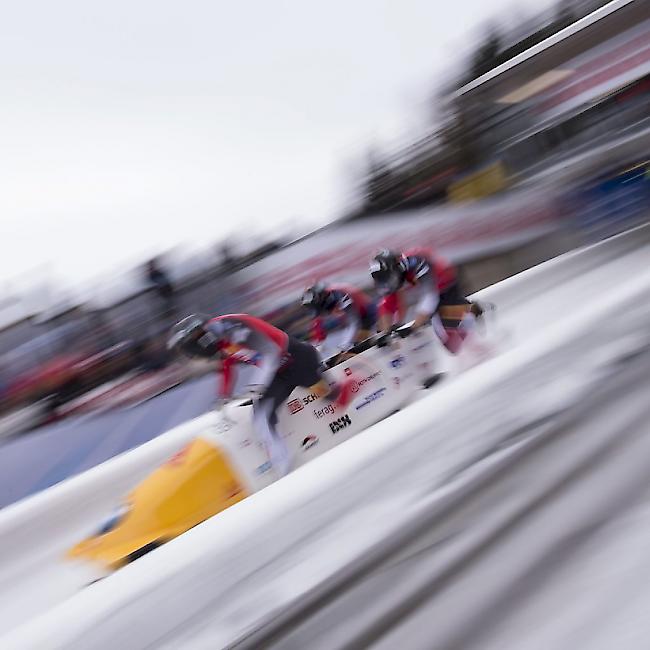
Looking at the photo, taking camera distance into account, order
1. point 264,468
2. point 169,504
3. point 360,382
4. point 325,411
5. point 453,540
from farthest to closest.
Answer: point 360,382 < point 325,411 < point 264,468 < point 169,504 < point 453,540

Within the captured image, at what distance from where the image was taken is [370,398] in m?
3.66

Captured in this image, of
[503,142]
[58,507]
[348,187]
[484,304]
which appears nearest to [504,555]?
[58,507]

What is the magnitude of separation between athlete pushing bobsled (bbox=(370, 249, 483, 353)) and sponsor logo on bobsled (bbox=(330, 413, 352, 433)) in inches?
36.7

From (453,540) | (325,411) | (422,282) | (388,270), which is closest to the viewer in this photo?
(453,540)

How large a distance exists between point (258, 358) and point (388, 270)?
1242 millimetres

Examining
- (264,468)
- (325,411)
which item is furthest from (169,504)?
(325,411)

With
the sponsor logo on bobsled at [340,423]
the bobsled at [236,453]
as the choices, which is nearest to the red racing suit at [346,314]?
the bobsled at [236,453]

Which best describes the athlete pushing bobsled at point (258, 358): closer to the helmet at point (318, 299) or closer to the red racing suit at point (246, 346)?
the red racing suit at point (246, 346)

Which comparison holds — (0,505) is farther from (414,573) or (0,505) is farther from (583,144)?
(583,144)

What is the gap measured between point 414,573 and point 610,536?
1.41ft

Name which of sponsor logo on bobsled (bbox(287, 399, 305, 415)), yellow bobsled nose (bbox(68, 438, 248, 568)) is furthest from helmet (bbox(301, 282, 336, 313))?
yellow bobsled nose (bbox(68, 438, 248, 568))

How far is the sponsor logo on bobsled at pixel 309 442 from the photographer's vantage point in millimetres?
3280

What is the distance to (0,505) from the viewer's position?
175 inches

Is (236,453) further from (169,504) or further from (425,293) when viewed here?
(425,293)
